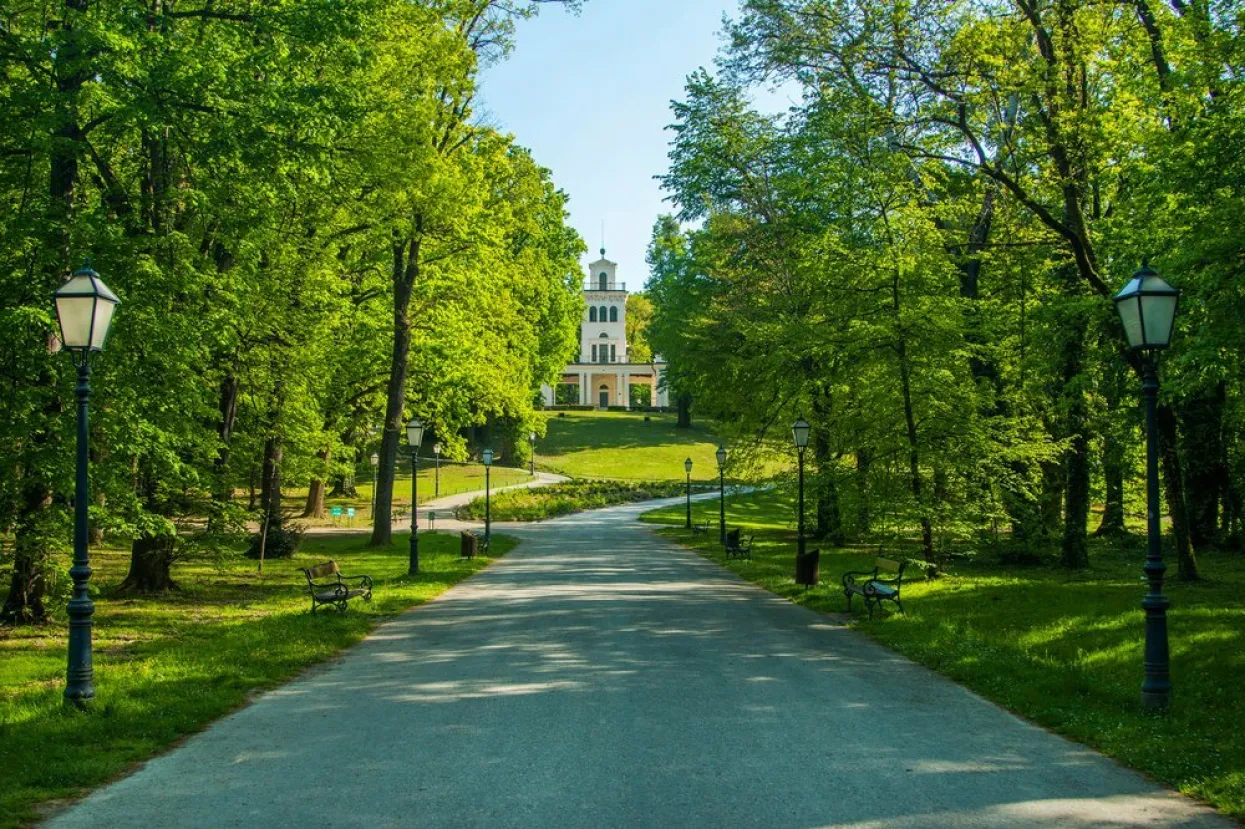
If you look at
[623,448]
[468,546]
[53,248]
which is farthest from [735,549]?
[623,448]

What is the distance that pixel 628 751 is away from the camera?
7066 mm

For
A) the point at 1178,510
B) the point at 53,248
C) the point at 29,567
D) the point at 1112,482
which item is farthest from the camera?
the point at 1112,482

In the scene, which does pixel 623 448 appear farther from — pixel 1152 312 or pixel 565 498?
pixel 1152 312

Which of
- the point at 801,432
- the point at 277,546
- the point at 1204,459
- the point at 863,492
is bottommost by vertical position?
the point at 277,546

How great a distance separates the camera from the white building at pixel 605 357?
105438mm

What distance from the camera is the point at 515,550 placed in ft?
98.7

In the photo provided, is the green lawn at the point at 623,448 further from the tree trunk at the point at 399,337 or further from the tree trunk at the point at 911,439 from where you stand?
the tree trunk at the point at 911,439

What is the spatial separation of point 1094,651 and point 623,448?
64390mm

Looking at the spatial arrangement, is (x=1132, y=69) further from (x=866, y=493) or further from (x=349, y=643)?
(x=349, y=643)

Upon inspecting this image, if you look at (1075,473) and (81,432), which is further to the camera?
(1075,473)

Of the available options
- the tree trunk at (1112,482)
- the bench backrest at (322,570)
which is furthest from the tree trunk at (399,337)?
the tree trunk at (1112,482)

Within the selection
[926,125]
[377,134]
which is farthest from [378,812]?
[926,125]

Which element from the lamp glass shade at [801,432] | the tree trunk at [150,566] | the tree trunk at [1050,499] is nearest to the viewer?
the tree trunk at [150,566]

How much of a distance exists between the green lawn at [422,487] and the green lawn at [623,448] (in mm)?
5631
